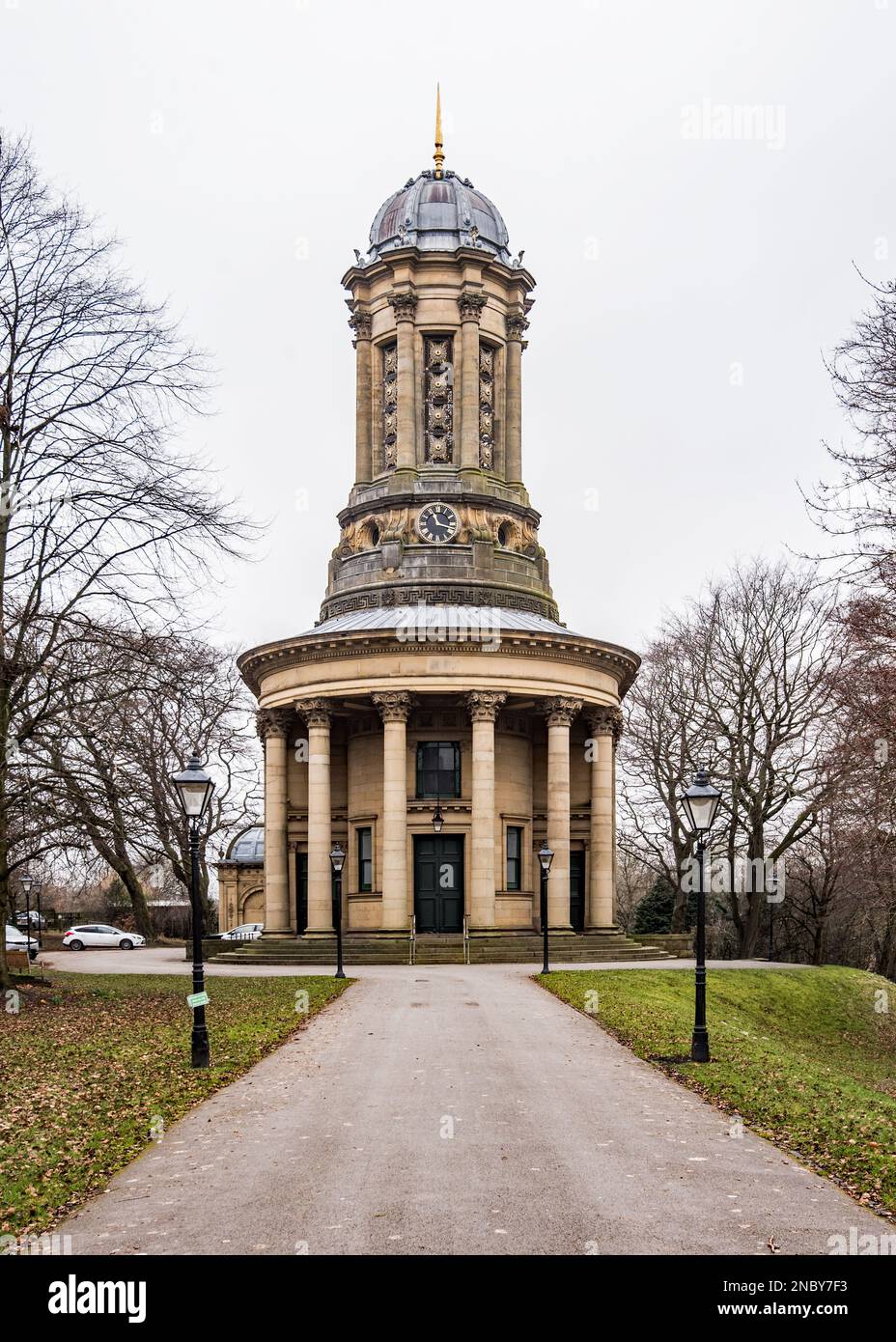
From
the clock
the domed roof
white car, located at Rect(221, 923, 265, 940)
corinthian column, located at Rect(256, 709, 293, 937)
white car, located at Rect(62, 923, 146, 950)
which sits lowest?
white car, located at Rect(62, 923, 146, 950)

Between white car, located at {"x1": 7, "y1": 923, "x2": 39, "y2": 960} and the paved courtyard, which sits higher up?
the paved courtyard

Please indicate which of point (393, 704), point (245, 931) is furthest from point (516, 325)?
point (245, 931)

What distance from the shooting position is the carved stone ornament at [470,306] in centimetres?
5188

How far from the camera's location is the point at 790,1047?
25.9 m

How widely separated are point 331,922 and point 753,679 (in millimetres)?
21544

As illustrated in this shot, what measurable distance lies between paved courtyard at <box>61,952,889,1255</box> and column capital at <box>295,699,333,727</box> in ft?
86.5

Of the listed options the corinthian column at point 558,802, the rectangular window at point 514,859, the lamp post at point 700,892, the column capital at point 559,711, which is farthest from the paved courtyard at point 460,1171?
the rectangular window at point 514,859

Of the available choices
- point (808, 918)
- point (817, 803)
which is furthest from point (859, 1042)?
point (808, 918)

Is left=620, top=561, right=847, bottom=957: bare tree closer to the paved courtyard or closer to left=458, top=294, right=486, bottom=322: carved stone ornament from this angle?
left=458, top=294, right=486, bottom=322: carved stone ornament

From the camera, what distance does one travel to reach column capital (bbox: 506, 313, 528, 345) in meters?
54.4

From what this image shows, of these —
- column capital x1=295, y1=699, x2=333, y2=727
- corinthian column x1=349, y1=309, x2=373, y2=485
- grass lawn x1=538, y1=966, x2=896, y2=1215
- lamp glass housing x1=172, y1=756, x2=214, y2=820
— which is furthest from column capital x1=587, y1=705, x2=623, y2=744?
lamp glass housing x1=172, y1=756, x2=214, y2=820

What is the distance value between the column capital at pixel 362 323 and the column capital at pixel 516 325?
595cm

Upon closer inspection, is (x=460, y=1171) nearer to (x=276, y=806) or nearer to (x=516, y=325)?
(x=276, y=806)

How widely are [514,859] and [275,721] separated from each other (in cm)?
1032
